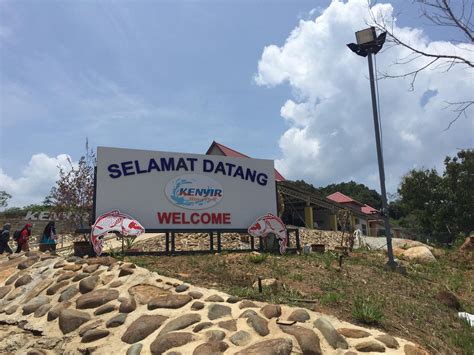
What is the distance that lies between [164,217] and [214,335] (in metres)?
6.21

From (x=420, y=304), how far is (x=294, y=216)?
35.0 m

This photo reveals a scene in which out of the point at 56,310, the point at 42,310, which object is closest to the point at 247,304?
the point at 56,310

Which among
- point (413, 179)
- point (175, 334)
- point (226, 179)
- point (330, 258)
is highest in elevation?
point (413, 179)

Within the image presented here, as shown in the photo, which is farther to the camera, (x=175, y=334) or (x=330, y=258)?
(x=330, y=258)

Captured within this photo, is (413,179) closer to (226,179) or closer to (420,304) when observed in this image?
(226,179)

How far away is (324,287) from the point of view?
25.7 ft

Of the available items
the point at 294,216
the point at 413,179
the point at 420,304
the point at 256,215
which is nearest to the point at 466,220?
the point at 413,179

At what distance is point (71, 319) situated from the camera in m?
6.64

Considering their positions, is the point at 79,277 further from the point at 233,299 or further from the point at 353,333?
the point at 353,333

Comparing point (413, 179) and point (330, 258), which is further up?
point (413, 179)

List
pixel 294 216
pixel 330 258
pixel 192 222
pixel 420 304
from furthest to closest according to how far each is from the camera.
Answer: pixel 294 216 < pixel 192 222 < pixel 330 258 < pixel 420 304

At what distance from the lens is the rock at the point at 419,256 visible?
13.1 metres

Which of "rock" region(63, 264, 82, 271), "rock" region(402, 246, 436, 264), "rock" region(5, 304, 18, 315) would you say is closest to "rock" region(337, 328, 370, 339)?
"rock" region(63, 264, 82, 271)

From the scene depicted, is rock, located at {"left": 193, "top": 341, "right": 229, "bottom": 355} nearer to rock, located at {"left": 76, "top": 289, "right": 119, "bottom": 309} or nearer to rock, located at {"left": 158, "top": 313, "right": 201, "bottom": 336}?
rock, located at {"left": 158, "top": 313, "right": 201, "bottom": 336}
